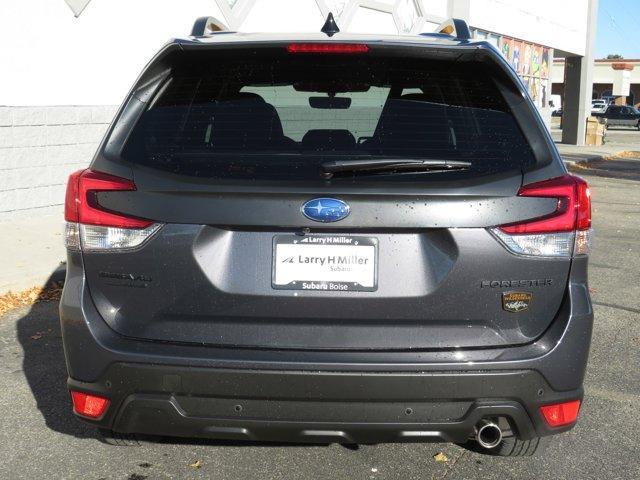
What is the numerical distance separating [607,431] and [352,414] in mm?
1907

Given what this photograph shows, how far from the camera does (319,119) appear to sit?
3365mm

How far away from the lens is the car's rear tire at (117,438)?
11.9 feet

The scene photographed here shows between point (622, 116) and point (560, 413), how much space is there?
63.7 meters

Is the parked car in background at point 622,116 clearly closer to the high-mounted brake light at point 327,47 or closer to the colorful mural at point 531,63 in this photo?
the colorful mural at point 531,63

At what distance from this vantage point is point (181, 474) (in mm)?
3736

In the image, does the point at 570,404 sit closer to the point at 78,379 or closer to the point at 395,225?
the point at 395,225

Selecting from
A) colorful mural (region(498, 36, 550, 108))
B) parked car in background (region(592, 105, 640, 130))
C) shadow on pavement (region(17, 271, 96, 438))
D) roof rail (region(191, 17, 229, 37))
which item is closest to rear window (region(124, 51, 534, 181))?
roof rail (region(191, 17, 229, 37))

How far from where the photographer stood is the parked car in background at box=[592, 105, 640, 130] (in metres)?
62.1

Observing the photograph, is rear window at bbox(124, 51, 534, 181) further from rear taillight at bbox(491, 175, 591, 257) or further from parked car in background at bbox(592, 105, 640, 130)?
parked car in background at bbox(592, 105, 640, 130)

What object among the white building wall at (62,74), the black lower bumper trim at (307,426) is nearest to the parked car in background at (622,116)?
the white building wall at (62,74)

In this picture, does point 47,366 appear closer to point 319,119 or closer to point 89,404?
point 89,404

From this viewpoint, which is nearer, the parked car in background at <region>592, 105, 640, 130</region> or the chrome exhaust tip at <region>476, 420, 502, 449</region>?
the chrome exhaust tip at <region>476, 420, 502, 449</region>

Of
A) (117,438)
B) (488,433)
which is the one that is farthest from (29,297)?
(488,433)

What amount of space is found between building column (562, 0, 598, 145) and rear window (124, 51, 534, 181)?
35.5 m
